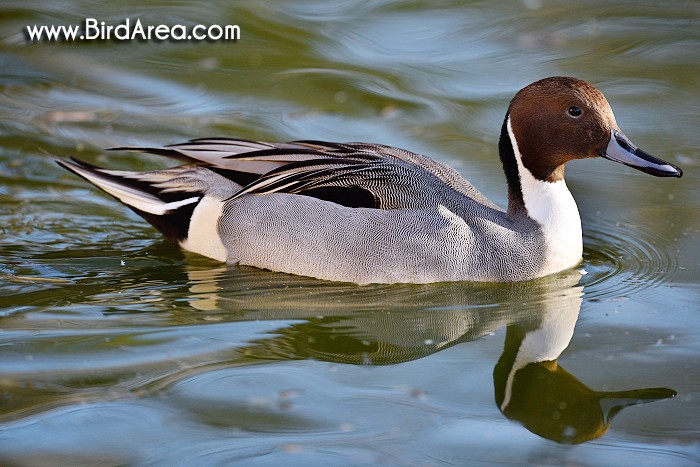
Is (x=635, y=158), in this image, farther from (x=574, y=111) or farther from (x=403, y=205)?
(x=403, y=205)

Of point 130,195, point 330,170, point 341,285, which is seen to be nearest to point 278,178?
point 330,170

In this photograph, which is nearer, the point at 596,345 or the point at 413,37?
the point at 596,345

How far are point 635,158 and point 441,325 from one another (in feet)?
4.50

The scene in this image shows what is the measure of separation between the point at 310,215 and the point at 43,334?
1.51 meters

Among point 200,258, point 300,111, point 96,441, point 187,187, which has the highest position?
point 300,111

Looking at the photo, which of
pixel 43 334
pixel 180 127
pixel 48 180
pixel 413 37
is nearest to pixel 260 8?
pixel 413 37

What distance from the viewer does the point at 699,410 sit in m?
4.29

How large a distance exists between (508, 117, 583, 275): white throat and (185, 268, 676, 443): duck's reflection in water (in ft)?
0.35

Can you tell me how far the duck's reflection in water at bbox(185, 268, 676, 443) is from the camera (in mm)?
4355

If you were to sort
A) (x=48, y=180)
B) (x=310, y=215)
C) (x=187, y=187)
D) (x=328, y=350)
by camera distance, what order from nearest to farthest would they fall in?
(x=328, y=350), (x=310, y=215), (x=187, y=187), (x=48, y=180)

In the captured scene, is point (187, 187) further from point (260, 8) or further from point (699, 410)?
point (260, 8)

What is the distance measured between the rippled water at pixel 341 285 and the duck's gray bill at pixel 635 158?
0.57m

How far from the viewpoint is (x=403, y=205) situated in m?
5.57

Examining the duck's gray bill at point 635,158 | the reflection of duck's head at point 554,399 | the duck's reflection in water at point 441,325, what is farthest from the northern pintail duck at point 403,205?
the reflection of duck's head at point 554,399
